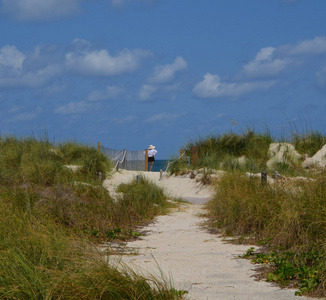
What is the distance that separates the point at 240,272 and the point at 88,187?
5.98 meters

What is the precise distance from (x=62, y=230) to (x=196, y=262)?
1.93 meters

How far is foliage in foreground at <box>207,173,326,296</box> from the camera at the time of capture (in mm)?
5184

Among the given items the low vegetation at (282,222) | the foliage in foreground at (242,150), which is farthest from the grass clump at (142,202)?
the foliage in foreground at (242,150)

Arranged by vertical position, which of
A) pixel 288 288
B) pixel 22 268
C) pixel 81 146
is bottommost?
pixel 288 288

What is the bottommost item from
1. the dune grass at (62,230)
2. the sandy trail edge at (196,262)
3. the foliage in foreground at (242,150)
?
the sandy trail edge at (196,262)

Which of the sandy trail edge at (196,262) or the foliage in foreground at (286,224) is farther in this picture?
the foliage in foreground at (286,224)

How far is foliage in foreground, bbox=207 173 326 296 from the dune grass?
1.46 metres

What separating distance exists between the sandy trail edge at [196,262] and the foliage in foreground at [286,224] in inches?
11.5

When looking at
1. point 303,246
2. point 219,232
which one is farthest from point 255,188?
point 303,246

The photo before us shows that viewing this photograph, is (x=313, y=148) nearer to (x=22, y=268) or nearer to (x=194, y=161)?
(x=194, y=161)

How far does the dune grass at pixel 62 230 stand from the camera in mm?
3953

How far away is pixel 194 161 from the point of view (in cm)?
1897

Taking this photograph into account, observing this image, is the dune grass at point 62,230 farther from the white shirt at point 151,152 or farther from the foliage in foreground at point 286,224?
the white shirt at point 151,152

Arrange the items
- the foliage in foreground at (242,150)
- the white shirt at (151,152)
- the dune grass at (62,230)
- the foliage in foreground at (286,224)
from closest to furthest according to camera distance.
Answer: the dune grass at (62,230), the foliage in foreground at (286,224), the foliage in foreground at (242,150), the white shirt at (151,152)
